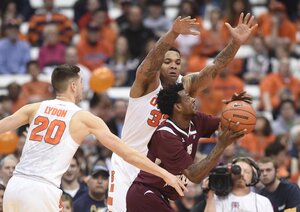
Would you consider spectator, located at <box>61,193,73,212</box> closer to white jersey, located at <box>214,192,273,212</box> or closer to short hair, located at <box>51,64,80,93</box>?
white jersey, located at <box>214,192,273,212</box>

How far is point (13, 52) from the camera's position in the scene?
62.7 feet

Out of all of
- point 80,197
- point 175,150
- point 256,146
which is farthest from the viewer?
point 256,146

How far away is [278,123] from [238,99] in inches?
297

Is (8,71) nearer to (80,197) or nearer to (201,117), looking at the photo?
(80,197)

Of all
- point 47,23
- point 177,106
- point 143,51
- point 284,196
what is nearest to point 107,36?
point 143,51

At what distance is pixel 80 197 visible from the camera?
12.9 metres

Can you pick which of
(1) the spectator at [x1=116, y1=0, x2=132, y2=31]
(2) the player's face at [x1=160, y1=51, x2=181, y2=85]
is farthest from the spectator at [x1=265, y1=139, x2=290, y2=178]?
(1) the spectator at [x1=116, y1=0, x2=132, y2=31]

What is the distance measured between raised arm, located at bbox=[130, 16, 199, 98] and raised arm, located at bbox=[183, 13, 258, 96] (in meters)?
0.35

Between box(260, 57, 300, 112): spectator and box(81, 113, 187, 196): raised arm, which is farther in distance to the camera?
box(260, 57, 300, 112): spectator

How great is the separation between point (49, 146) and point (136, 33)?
1037 centimetres

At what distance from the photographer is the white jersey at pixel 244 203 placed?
11.3 meters

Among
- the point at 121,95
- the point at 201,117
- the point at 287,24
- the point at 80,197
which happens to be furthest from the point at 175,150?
the point at 287,24

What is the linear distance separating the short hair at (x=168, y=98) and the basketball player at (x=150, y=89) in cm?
54

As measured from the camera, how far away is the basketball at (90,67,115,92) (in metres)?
16.8
